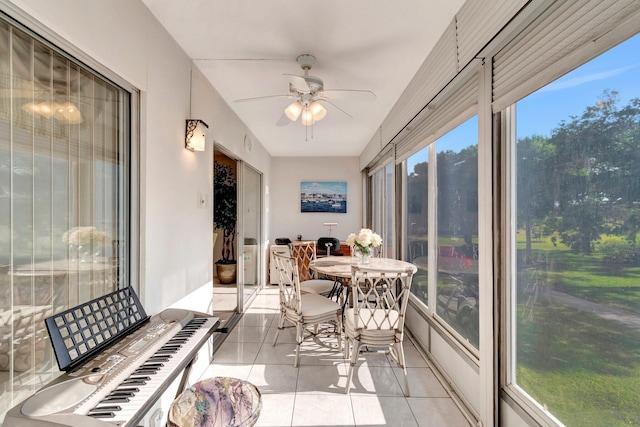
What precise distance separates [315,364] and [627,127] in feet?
8.63

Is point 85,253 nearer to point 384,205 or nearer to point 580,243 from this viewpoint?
point 580,243

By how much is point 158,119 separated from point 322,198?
4.73 metres

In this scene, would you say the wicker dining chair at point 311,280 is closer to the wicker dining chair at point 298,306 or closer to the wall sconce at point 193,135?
the wicker dining chair at point 298,306

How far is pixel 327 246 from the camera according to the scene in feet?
18.6

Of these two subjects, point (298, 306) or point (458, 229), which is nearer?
point (458, 229)

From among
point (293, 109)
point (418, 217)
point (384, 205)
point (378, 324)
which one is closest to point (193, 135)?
point (293, 109)

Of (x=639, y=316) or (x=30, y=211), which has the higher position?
(x=30, y=211)

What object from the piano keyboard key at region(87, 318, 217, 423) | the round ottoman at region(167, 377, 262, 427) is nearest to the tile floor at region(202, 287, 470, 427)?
the round ottoman at region(167, 377, 262, 427)

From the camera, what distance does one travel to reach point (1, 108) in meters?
1.04

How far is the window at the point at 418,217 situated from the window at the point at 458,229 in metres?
0.31

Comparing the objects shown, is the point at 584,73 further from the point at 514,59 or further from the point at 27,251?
the point at 27,251

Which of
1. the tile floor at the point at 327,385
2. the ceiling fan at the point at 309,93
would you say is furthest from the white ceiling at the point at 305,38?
the tile floor at the point at 327,385

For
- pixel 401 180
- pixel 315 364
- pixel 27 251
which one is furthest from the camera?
pixel 401 180

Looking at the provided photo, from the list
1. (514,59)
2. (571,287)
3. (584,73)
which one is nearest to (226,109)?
(514,59)
